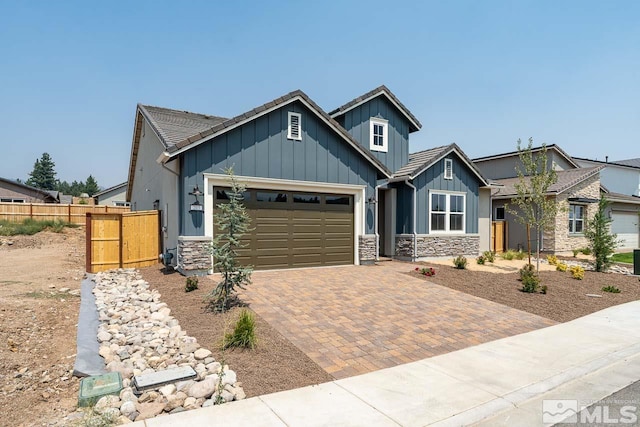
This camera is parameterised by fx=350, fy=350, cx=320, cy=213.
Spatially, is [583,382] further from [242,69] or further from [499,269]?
[242,69]

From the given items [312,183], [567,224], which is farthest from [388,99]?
[567,224]

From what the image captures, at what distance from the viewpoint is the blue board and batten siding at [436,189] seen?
1541 cm

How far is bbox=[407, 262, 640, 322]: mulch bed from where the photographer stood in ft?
27.6

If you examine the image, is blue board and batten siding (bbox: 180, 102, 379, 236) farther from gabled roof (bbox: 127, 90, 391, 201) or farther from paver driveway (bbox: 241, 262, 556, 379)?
paver driveway (bbox: 241, 262, 556, 379)

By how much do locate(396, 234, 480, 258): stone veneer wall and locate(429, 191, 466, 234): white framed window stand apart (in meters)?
0.38

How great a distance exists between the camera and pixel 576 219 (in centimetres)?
2016

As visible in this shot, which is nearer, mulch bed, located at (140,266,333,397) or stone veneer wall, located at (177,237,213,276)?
mulch bed, located at (140,266,333,397)

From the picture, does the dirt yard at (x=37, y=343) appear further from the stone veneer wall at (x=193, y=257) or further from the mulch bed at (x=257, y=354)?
the stone veneer wall at (x=193, y=257)

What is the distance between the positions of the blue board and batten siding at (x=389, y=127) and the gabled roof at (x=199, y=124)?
11.0 ft

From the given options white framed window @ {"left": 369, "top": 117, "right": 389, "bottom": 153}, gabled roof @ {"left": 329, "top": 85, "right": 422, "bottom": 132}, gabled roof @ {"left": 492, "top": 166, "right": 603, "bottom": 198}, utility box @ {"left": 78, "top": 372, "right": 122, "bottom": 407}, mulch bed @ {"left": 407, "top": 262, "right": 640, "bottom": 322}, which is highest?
gabled roof @ {"left": 329, "top": 85, "right": 422, "bottom": 132}

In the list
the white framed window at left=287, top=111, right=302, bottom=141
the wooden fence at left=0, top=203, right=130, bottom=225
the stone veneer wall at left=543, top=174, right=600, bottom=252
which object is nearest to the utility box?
the white framed window at left=287, top=111, right=302, bottom=141

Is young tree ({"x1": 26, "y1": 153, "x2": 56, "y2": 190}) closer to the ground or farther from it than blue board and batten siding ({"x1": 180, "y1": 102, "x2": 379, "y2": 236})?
farther from it

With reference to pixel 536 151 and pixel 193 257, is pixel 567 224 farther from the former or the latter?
pixel 193 257

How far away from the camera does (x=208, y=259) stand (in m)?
10.4
